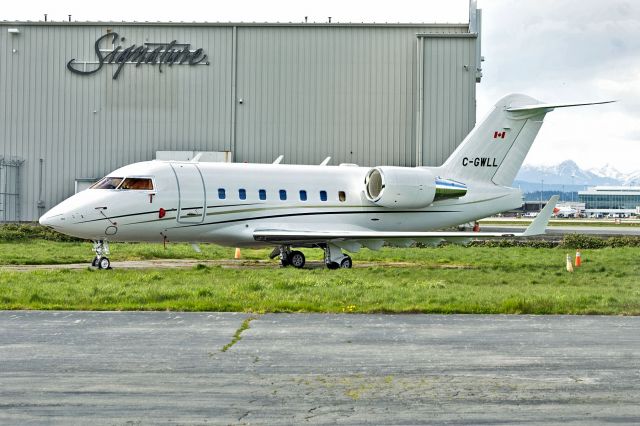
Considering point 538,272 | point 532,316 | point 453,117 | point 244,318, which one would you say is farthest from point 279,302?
point 453,117

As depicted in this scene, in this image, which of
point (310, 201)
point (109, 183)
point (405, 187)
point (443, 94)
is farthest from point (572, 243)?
point (109, 183)

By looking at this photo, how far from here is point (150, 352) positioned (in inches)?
411

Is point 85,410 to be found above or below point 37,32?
below

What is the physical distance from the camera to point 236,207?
2562 cm

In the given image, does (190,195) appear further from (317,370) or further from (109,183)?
(317,370)

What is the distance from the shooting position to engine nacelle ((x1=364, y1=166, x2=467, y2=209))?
2777cm

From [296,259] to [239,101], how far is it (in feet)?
60.9

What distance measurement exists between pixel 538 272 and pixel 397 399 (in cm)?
1721

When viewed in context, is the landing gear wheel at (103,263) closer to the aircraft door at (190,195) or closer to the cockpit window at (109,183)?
the cockpit window at (109,183)

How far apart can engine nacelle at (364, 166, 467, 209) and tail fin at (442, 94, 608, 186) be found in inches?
40.0

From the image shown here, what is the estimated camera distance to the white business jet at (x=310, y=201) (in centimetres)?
2392

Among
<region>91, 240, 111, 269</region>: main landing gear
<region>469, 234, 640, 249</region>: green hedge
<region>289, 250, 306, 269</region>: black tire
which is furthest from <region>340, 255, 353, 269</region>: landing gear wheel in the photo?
<region>469, 234, 640, 249</region>: green hedge

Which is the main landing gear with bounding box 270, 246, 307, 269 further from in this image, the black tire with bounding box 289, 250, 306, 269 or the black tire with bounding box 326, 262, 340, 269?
the black tire with bounding box 326, 262, 340, 269

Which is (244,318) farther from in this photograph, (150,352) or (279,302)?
(150,352)
